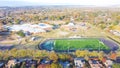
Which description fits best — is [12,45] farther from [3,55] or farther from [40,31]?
[40,31]

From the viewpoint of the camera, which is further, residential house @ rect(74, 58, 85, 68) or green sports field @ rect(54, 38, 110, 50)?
green sports field @ rect(54, 38, 110, 50)

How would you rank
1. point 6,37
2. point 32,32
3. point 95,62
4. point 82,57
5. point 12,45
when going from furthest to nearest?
point 32,32, point 6,37, point 12,45, point 82,57, point 95,62

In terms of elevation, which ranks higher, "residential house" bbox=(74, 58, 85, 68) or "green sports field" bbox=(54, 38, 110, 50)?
"residential house" bbox=(74, 58, 85, 68)

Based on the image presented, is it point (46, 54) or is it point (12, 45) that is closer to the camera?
point (46, 54)

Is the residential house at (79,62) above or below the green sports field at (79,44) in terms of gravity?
above

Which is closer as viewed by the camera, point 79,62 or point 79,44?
point 79,62

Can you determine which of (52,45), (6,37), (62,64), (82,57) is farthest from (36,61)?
(6,37)

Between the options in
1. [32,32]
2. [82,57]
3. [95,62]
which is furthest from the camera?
[32,32]

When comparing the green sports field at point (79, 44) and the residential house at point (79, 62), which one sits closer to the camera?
the residential house at point (79, 62)
